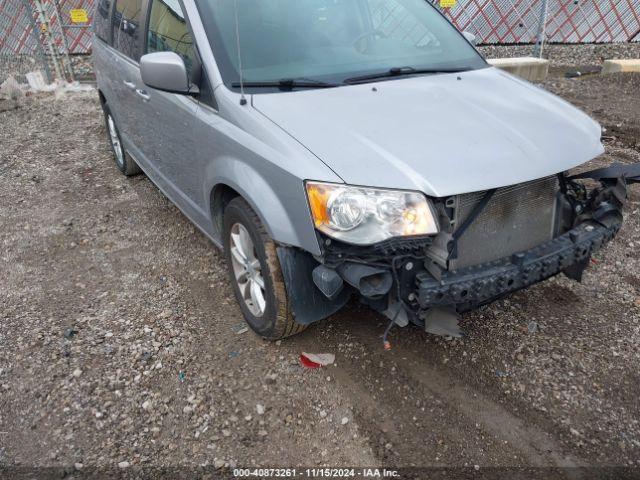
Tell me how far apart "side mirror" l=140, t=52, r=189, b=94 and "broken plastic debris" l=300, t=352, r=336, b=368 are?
152 centimetres

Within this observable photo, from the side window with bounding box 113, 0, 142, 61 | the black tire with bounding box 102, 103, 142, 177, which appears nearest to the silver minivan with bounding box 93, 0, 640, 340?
the side window with bounding box 113, 0, 142, 61

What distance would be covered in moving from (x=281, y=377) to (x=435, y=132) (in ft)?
4.60

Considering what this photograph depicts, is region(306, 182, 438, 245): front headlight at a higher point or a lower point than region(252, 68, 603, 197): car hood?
lower

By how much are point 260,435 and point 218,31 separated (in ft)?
6.60

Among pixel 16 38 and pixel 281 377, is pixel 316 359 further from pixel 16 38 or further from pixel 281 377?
pixel 16 38

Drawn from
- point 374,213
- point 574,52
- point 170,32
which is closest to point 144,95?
point 170,32

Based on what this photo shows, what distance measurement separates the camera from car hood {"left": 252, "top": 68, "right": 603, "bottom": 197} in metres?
2.08

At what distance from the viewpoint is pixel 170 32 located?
9.96 feet

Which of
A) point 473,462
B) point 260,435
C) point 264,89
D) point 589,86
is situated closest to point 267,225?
point 264,89

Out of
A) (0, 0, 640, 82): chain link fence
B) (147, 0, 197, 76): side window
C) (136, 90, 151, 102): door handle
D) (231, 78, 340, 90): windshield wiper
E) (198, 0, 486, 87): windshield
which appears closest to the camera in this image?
(231, 78, 340, 90): windshield wiper

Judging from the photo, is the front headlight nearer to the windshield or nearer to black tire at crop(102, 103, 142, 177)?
the windshield

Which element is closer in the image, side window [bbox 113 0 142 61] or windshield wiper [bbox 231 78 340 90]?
windshield wiper [bbox 231 78 340 90]

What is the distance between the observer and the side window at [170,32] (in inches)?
111

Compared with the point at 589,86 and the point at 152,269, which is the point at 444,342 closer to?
the point at 152,269
